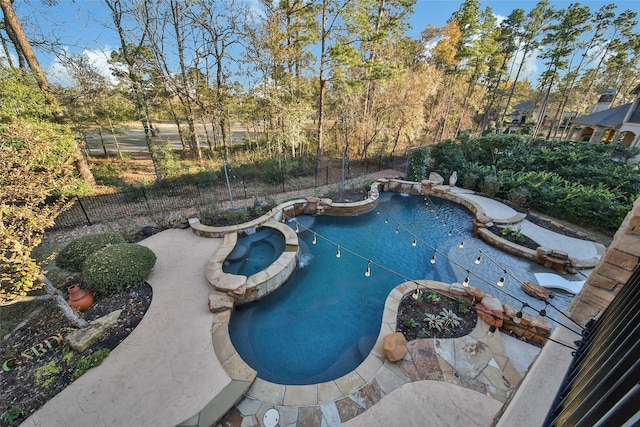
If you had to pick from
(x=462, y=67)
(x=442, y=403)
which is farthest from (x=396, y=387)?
(x=462, y=67)

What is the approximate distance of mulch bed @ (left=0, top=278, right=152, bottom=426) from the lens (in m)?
3.20

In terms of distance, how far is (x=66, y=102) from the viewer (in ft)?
29.9

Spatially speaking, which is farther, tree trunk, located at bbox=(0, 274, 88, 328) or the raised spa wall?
the raised spa wall

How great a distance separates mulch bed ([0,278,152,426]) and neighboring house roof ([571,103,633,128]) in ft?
95.2

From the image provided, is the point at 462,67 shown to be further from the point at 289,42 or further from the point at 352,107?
the point at 289,42

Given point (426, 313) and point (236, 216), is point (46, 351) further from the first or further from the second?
point (426, 313)

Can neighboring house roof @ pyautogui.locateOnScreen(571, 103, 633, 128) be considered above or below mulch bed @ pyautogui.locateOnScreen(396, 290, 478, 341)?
above

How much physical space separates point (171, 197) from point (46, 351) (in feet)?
20.6

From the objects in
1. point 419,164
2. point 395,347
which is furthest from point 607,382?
point 419,164

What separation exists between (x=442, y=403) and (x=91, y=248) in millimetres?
6987

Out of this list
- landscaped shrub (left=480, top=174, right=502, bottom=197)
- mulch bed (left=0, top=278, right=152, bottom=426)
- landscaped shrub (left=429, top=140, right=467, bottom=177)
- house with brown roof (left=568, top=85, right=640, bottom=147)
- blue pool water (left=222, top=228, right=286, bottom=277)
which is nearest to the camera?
mulch bed (left=0, top=278, right=152, bottom=426)

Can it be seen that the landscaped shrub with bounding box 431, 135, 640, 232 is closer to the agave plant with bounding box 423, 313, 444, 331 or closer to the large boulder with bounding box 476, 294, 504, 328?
the large boulder with bounding box 476, 294, 504, 328

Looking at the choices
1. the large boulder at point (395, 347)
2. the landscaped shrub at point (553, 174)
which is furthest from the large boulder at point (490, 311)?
the landscaped shrub at point (553, 174)

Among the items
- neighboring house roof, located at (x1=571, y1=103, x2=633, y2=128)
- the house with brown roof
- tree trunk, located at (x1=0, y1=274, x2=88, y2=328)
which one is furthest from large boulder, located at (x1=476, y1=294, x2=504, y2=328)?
neighboring house roof, located at (x1=571, y1=103, x2=633, y2=128)
